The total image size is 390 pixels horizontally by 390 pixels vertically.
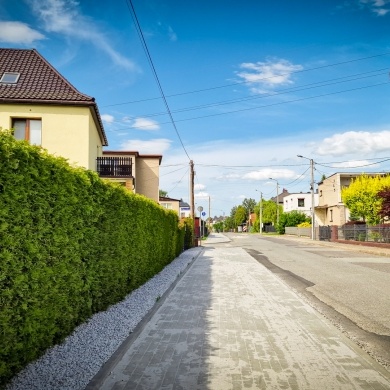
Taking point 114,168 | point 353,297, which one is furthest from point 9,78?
point 353,297

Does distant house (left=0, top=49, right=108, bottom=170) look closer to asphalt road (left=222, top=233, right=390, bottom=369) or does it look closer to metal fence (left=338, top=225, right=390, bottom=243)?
asphalt road (left=222, top=233, right=390, bottom=369)

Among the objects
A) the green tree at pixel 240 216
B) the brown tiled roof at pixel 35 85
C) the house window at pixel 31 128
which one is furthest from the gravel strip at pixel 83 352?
the green tree at pixel 240 216

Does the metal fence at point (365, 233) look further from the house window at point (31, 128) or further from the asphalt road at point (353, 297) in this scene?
the house window at point (31, 128)

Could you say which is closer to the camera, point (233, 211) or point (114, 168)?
point (114, 168)

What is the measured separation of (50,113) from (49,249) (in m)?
13.3

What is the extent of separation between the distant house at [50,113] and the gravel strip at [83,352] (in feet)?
35.3

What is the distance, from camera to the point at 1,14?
25.8 feet

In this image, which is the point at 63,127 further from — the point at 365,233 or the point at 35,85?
the point at 365,233

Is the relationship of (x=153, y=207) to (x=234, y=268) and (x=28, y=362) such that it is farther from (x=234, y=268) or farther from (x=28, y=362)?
(x=28, y=362)

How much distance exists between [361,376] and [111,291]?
15.2 ft

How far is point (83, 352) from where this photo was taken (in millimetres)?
4570

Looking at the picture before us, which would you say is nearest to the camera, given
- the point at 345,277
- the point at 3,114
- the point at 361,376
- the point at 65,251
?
the point at 361,376

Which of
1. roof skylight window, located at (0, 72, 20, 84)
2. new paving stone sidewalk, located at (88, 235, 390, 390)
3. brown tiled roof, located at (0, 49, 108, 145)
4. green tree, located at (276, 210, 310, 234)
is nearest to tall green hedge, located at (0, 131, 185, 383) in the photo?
new paving stone sidewalk, located at (88, 235, 390, 390)

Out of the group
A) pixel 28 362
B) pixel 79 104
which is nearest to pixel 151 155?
pixel 79 104
